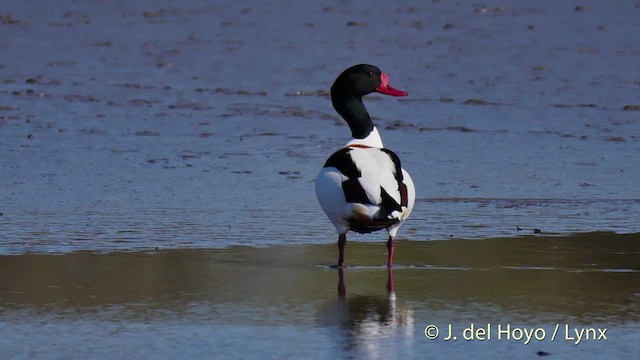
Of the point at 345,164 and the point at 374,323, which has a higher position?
the point at 345,164

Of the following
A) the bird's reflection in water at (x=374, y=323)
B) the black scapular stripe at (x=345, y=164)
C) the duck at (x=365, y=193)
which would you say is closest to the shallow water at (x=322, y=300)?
the bird's reflection in water at (x=374, y=323)

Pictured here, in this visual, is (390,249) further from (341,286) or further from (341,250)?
(341,286)

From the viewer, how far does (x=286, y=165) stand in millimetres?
12883

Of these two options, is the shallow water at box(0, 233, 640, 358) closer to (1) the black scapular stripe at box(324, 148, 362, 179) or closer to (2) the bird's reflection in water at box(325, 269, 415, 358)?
(2) the bird's reflection in water at box(325, 269, 415, 358)

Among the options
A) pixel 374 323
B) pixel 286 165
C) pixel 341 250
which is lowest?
pixel 374 323

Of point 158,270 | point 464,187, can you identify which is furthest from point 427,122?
point 158,270

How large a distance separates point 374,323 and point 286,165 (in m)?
5.84

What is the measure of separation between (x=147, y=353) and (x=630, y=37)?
15139mm

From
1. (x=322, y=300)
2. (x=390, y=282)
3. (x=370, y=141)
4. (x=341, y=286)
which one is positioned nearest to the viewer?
(x=322, y=300)

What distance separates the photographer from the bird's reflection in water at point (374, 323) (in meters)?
6.62

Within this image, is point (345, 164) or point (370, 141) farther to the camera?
point (370, 141)

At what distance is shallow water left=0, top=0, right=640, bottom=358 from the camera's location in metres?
7.38

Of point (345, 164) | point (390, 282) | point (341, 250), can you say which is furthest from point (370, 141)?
point (390, 282)

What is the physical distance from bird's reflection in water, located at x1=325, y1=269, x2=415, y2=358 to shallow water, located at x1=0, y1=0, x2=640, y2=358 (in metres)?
0.03
